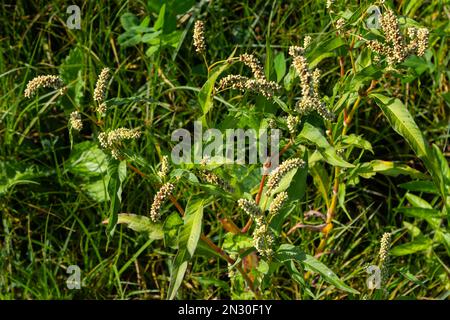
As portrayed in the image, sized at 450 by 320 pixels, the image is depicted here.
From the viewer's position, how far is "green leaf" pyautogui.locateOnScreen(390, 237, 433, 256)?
91.0 inches

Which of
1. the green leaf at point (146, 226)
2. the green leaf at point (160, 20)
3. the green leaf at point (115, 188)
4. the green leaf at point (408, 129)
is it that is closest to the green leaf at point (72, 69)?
the green leaf at point (160, 20)

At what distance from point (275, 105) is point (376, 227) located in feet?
3.35

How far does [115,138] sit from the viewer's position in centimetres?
171

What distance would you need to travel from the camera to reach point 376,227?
8.90ft

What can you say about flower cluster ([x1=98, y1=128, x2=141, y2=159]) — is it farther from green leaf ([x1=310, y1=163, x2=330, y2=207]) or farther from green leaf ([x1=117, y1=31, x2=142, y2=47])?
green leaf ([x1=117, y1=31, x2=142, y2=47])

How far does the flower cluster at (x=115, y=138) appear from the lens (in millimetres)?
1717

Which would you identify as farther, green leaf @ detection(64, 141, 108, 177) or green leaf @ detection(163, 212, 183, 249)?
green leaf @ detection(64, 141, 108, 177)

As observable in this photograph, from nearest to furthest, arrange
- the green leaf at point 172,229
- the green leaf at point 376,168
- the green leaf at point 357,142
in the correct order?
the green leaf at point 172,229, the green leaf at point 357,142, the green leaf at point 376,168

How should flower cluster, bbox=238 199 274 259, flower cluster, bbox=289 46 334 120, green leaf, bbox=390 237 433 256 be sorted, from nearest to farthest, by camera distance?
flower cluster, bbox=289 46 334 120 → flower cluster, bbox=238 199 274 259 → green leaf, bbox=390 237 433 256

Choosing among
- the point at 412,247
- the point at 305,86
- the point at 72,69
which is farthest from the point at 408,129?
the point at 72,69

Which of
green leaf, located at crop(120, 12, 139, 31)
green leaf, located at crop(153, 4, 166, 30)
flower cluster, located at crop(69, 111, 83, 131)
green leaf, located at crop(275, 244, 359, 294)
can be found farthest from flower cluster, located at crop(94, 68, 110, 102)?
green leaf, located at crop(120, 12, 139, 31)

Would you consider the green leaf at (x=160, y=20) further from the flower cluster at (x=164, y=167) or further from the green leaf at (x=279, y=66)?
the flower cluster at (x=164, y=167)

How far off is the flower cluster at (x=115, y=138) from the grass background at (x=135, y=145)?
733 millimetres

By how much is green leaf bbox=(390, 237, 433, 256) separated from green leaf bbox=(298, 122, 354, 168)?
2.27ft
